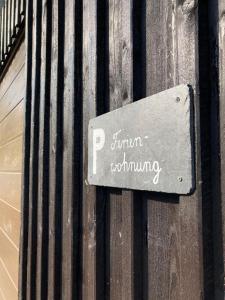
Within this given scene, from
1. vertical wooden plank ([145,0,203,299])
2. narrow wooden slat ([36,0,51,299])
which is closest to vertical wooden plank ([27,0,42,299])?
narrow wooden slat ([36,0,51,299])

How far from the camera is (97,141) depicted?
1313 mm

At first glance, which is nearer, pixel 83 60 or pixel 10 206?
pixel 83 60

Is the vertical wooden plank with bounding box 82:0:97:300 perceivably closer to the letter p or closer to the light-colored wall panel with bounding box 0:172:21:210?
the letter p

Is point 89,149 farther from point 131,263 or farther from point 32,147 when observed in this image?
point 32,147

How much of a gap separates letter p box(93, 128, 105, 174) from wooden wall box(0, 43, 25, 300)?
5.28 feet

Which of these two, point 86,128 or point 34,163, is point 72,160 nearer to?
point 86,128

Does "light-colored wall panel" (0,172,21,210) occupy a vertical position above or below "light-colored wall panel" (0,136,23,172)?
below

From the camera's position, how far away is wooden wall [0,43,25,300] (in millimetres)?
2918

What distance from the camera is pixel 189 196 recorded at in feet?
2.92

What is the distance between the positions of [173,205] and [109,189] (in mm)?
364

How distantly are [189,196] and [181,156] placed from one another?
92mm

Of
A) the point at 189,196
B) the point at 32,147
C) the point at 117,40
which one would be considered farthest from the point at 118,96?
the point at 32,147

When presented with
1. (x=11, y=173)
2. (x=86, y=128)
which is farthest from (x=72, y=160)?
(x=11, y=173)

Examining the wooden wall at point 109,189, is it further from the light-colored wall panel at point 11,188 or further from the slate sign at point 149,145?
the light-colored wall panel at point 11,188
